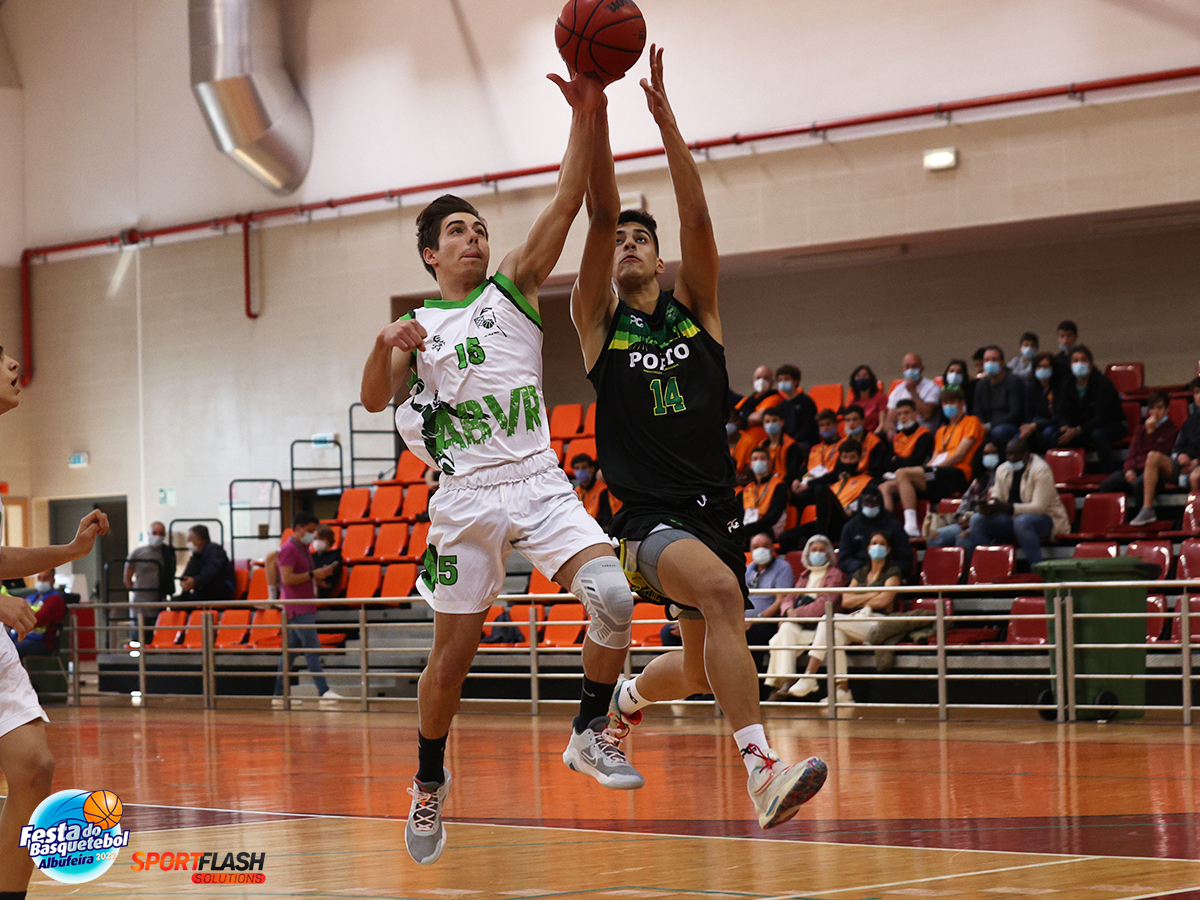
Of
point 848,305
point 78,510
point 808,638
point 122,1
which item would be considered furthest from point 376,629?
point 122,1

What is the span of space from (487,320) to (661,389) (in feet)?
2.16

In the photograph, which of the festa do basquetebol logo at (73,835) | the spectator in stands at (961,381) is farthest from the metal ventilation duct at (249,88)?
the festa do basquetebol logo at (73,835)

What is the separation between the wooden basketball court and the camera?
4457 mm

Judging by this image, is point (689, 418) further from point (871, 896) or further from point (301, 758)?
point (301, 758)

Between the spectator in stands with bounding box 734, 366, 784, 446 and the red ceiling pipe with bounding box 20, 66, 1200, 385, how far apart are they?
275cm

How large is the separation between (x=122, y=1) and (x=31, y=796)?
61.9 ft

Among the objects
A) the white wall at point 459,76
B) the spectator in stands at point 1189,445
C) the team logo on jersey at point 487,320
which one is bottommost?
the spectator in stands at point 1189,445

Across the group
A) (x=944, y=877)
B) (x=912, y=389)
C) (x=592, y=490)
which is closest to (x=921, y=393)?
(x=912, y=389)

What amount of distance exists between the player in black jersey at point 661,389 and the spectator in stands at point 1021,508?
23.8 feet

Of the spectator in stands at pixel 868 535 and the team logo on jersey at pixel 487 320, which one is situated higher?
the team logo on jersey at pixel 487 320

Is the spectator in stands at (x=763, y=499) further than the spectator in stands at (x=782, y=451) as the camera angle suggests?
No

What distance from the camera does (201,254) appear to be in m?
20.1

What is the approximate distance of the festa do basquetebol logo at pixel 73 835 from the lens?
4031mm

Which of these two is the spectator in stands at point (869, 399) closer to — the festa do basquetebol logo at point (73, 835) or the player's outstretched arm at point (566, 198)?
the player's outstretched arm at point (566, 198)
